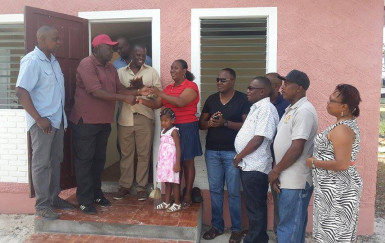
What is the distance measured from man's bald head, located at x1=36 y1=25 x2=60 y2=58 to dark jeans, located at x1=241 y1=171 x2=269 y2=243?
2.39 meters

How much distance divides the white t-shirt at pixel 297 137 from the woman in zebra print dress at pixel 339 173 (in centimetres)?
21

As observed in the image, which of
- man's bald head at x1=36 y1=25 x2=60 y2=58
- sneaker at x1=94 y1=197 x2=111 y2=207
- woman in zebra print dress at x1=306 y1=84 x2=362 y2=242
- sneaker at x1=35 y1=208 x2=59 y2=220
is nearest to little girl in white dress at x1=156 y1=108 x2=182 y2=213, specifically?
sneaker at x1=94 y1=197 x2=111 y2=207

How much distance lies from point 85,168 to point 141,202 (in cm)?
88

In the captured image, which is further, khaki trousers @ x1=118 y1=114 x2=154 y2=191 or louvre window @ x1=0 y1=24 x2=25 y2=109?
louvre window @ x1=0 y1=24 x2=25 y2=109

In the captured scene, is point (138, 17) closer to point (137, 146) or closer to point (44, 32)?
point (44, 32)

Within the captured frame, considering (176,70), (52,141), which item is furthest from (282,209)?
(52,141)

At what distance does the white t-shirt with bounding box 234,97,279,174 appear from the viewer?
10.9 ft

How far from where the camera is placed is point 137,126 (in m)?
4.37

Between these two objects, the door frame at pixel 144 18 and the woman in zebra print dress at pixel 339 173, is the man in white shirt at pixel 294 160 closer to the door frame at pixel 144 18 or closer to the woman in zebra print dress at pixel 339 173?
the woman in zebra print dress at pixel 339 173

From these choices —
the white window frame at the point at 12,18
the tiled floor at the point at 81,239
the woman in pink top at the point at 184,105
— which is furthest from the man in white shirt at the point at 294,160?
the white window frame at the point at 12,18

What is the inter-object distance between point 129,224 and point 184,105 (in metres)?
1.40

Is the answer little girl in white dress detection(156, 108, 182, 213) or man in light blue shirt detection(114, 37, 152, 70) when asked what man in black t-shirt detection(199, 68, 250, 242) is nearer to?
little girl in white dress detection(156, 108, 182, 213)

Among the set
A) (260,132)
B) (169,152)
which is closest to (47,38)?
(169,152)

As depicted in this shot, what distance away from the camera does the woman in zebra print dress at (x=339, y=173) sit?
2674 millimetres
